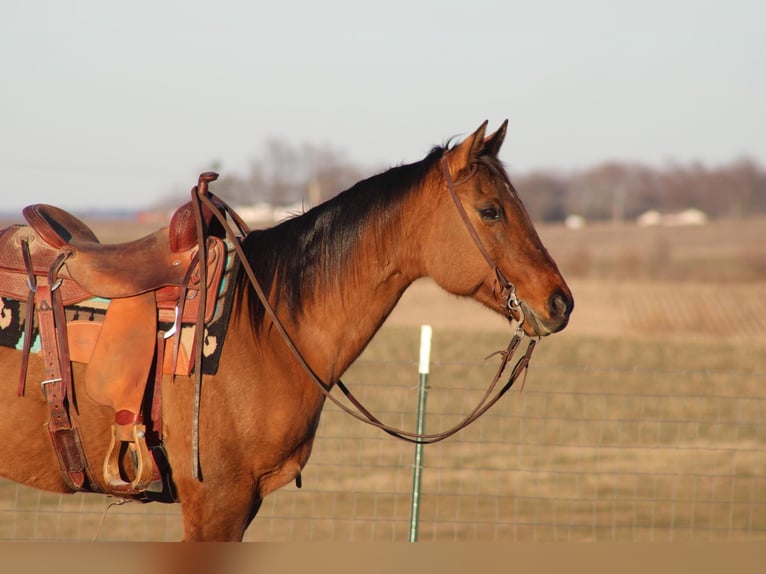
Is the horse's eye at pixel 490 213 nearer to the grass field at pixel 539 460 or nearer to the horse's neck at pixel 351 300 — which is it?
the horse's neck at pixel 351 300

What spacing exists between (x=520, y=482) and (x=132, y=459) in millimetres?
5797

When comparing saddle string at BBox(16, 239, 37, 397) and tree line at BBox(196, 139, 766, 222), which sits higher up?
tree line at BBox(196, 139, 766, 222)

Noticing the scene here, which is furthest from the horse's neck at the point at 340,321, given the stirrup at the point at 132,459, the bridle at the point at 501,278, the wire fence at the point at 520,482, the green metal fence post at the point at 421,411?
the green metal fence post at the point at 421,411

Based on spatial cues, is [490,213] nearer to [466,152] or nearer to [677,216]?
[466,152]

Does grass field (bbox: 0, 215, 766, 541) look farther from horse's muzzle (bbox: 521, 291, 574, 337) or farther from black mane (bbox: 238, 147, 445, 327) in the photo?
horse's muzzle (bbox: 521, 291, 574, 337)

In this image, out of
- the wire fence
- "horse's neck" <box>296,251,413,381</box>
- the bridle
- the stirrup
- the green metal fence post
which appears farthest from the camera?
the wire fence

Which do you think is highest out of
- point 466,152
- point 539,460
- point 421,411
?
point 466,152

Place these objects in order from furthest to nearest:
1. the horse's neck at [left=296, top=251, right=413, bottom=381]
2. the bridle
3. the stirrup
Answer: the horse's neck at [left=296, top=251, right=413, bottom=381]
the bridle
the stirrup

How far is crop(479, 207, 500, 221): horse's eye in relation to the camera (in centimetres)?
341

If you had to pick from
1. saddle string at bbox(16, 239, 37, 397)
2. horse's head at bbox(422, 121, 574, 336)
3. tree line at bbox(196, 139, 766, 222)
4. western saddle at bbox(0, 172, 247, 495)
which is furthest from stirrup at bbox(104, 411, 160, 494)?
tree line at bbox(196, 139, 766, 222)

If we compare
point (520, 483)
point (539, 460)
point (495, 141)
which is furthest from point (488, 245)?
point (539, 460)

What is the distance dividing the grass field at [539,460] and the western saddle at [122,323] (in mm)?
557

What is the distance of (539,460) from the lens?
9250 mm

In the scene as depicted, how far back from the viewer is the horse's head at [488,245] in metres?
3.36
